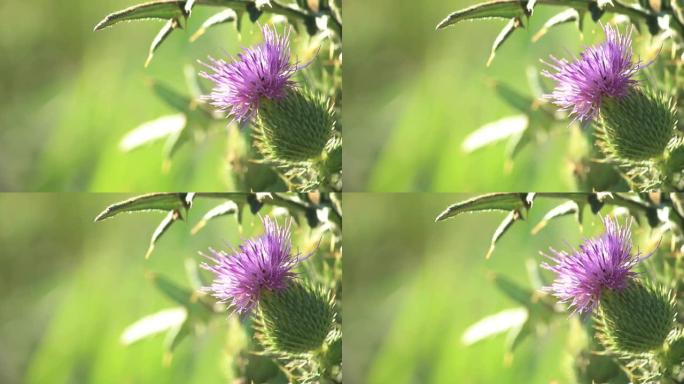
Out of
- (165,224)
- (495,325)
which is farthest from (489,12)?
(165,224)

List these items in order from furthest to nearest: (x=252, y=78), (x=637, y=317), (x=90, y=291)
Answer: (x=90, y=291), (x=252, y=78), (x=637, y=317)

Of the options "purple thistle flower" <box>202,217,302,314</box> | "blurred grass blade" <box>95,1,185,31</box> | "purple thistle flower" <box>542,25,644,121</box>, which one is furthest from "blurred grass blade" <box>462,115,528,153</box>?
"blurred grass blade" <box>95,1,185,31</box>

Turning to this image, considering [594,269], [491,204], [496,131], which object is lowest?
[594,269]

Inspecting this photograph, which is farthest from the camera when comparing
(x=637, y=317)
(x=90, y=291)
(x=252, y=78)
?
(x=90, y=291)

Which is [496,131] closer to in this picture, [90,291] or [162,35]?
[162,35]

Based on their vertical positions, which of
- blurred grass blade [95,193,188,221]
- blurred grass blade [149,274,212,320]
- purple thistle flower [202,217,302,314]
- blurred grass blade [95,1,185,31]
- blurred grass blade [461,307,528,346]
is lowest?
blurred grass blade [461,307,528,346]

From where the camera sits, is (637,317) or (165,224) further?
(165,224)

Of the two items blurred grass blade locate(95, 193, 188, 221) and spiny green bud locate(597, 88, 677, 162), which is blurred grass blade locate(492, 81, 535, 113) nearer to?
spiny green bud locate(597, 88, 677, 162)

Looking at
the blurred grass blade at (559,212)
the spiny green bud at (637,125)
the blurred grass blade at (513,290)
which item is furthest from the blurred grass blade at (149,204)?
the spiny green bud at (637,125)

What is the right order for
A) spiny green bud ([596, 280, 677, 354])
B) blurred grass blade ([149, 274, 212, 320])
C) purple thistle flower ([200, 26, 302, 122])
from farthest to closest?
blurred grass blade ([149, 274, 212, 320]), purple thistle flower ([200, 26, 302, 122]), spiny green bud ([596, 280, 677, 354])
